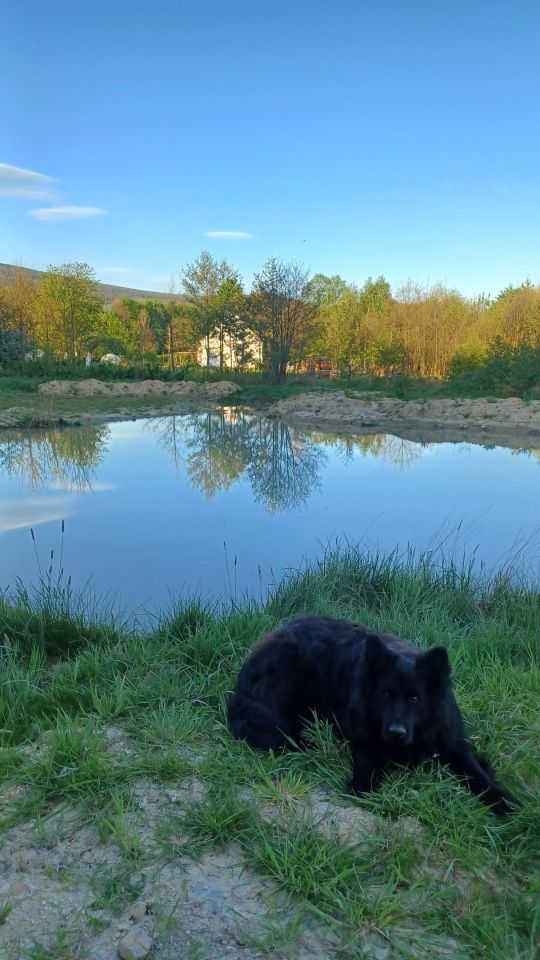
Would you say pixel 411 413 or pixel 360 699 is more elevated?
pixel 411 413

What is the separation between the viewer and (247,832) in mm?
2174

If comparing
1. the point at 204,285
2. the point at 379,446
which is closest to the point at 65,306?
the point at 204,285

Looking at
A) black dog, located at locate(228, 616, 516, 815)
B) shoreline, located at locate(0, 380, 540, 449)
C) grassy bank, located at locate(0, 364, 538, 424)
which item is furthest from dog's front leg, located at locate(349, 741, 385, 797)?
grassy bank, located at locate(0, 364, 538, 424)

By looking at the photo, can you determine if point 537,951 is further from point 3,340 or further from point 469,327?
point 3,340

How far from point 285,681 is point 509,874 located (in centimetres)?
107

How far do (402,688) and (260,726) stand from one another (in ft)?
2.33

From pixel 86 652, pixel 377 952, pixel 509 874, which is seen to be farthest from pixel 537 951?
pixel 86 652

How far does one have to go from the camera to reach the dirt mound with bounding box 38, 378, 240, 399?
26.2 meters

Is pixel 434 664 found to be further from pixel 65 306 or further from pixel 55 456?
pixel 65 306

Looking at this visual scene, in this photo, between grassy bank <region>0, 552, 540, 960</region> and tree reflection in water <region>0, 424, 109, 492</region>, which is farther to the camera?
tree reflection in water <region>0, 424, 109, 492</region>

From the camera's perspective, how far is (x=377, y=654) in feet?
7.69

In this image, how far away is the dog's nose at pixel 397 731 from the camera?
221 centimetres

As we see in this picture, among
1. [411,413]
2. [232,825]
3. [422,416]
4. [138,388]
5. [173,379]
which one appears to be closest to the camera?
[232,825]

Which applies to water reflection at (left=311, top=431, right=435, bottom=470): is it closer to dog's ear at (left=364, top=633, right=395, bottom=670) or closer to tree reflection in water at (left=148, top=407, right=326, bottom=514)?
tree reflection in water at (left=148, top=407, right=326, bottom=514)
